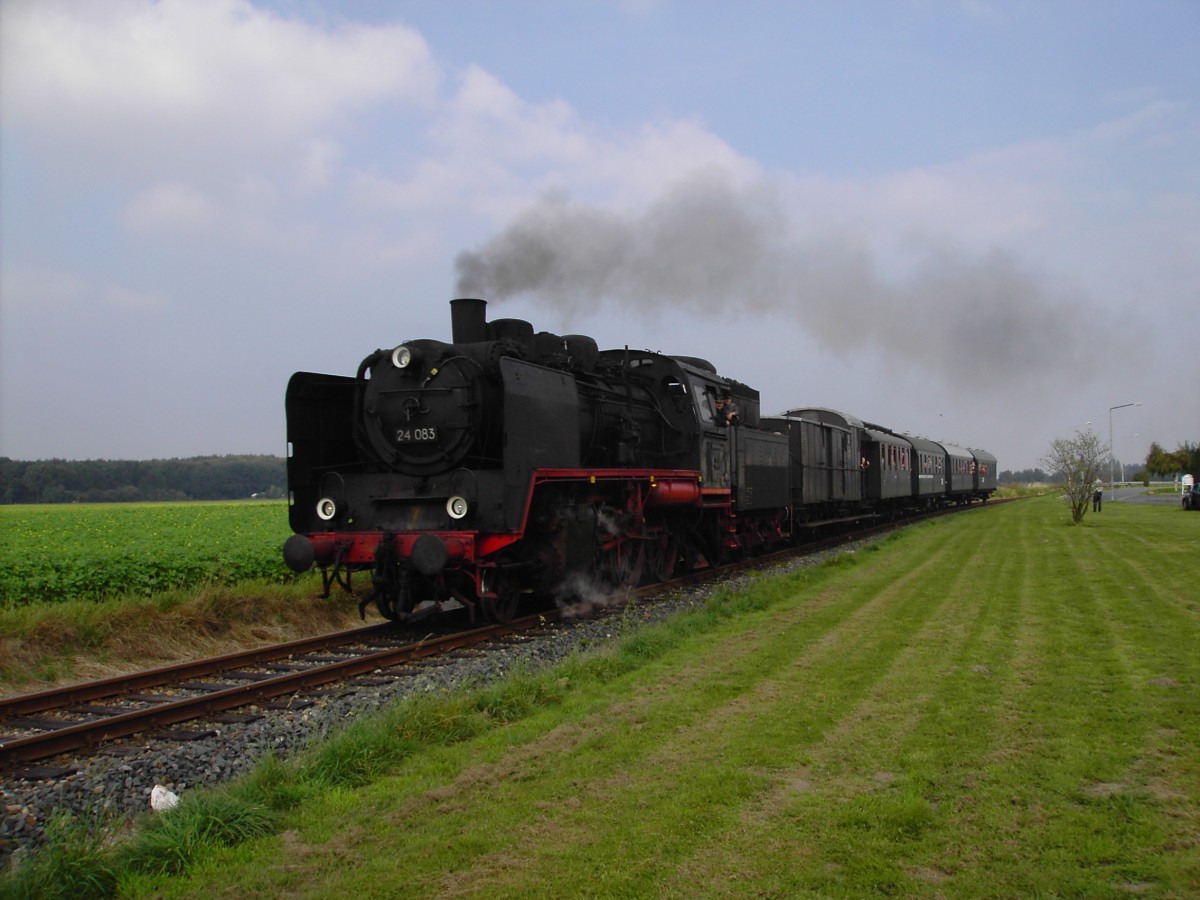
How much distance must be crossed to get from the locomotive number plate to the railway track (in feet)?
7.89

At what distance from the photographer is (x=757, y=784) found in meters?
5.24

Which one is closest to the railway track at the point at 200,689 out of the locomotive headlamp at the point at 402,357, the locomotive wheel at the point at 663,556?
the locomotive headlamp at the point at 402,357

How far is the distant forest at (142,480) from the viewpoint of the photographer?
63.3 metres

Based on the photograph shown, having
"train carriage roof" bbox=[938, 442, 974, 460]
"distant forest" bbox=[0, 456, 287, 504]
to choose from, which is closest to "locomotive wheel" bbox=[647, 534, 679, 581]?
"train carriage roof" bbox=[938, 442, 974, 460]

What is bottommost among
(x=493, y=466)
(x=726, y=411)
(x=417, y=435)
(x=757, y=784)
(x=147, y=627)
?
(x=757, y=784)

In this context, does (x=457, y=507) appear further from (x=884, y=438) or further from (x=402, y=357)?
(x=884, y=438)

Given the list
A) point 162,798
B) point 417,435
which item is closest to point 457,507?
point 417,435

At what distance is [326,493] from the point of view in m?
12.0

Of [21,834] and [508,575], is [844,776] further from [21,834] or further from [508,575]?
[508,575]

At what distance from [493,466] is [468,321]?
215 cm

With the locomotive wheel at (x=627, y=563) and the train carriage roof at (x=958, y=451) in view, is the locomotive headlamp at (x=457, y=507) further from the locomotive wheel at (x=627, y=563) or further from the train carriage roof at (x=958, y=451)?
the train carriage roof at (x=958, y=451)

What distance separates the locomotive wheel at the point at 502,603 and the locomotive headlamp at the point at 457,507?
121 centimetres

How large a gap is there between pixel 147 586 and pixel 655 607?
6.82 metres

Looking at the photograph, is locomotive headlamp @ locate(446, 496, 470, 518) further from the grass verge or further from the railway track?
the grass verge
